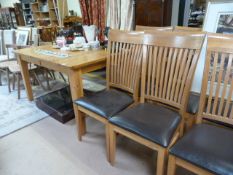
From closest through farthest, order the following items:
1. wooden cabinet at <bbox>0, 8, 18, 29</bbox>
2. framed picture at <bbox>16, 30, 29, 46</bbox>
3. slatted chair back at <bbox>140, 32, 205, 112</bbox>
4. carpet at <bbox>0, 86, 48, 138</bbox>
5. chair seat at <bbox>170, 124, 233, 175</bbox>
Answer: chair seat at <bbox>170, 124, 233, 175</bbox> → slatted chair back at <bbox>140, 32, 205, 112</bbox> → carpet at <bbox>0, 86, 48, 138</bbox> → framed picture at <bbox>16, 30, 29, 46</bbox> → wooden cabinet at <bbox>0, 8, 18, 29</bbox>

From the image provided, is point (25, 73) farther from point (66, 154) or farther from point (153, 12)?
point (153, 12)

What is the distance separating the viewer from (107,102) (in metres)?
1.61

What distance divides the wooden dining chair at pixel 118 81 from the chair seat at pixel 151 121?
0.45ft

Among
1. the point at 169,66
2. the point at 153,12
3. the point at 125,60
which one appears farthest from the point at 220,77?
the point at 153,12

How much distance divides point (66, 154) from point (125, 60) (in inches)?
40.7

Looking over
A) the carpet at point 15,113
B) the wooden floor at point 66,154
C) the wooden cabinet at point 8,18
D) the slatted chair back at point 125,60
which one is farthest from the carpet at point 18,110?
the wooden cabinet at point 8,18

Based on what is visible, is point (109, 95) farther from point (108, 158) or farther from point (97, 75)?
point (97, 75)

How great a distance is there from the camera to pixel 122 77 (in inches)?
69.4

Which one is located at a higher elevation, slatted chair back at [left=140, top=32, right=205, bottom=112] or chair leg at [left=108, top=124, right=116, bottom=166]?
slatted chair back at [left=140, top=32, right=205, bottom=112]

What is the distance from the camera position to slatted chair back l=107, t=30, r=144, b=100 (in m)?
1.63

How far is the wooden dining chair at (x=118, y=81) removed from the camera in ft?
5.13

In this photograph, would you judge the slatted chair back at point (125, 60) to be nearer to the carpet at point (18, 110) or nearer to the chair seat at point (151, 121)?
the chair seat at point (151, 121)

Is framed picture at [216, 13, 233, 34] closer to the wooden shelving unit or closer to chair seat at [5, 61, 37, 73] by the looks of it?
chair seat at [5, 61, 37, 73]

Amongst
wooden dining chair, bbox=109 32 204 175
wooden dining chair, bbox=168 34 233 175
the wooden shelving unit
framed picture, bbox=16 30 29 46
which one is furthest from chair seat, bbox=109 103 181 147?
the wooden shelving unit
